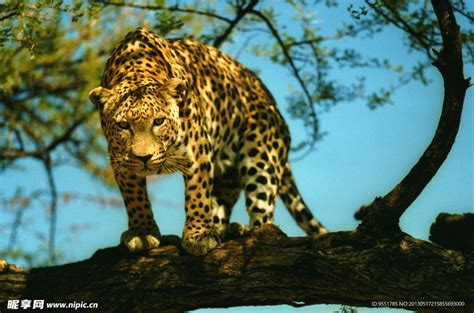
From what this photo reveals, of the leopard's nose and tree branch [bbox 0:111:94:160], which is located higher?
tree branch [bbox 0:111:94:160]

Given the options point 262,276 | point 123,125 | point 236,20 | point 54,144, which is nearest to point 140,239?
point 123,125

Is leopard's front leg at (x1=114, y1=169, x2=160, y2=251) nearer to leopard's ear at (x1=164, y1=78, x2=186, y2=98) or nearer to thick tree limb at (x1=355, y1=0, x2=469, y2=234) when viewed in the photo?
leopard's ear at (x1=164, y1=78, x2=186, y2=98)

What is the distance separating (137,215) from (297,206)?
2143mm

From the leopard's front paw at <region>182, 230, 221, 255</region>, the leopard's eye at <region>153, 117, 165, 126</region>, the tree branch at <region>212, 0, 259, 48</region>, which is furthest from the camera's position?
the tree branch at <region>212, 0, 259, 48</region>

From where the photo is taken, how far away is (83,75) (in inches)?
A: 491

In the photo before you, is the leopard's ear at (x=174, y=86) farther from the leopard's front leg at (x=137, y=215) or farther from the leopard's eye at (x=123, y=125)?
the leopard's front leg at (x=137, y=215)

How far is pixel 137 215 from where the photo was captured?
7.36m

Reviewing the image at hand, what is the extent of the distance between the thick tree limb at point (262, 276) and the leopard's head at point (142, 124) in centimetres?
90

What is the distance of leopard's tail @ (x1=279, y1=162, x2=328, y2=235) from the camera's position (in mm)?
8586

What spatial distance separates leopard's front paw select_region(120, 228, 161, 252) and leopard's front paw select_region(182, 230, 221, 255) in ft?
1.07

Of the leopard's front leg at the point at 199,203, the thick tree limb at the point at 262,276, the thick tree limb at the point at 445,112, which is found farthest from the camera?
the leopard's front leg at the point at 199,203

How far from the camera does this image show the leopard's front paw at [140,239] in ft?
23.4

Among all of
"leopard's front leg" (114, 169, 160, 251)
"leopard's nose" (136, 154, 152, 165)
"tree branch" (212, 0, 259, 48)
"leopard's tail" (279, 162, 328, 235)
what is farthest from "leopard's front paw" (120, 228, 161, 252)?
"tree branch" (212, 0, 259, 48)

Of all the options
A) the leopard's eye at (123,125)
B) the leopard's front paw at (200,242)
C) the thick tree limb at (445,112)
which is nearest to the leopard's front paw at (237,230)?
the leopard's front paw at (200,242)
